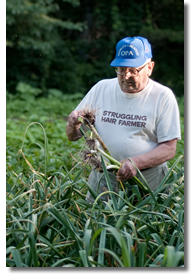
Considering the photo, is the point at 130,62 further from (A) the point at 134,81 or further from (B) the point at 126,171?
(B) the point at 126,171

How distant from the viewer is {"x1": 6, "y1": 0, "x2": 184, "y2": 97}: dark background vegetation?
11.8m

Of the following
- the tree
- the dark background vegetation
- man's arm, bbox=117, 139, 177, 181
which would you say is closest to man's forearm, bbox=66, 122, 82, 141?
man's arm, bbox=117, 139, 177, 181

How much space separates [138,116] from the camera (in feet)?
7.43

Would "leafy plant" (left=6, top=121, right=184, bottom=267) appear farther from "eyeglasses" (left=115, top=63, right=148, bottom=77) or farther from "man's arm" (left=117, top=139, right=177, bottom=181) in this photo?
"eyeglasses" (left=115, top=63, right=148, bottom=77)

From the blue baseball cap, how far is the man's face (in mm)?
64

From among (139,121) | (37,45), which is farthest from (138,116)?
(37,45)

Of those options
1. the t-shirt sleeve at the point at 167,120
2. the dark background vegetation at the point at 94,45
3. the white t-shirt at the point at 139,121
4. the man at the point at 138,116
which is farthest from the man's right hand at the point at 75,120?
the dark background vegetation at the point at 94,45

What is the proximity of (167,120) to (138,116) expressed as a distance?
19cm

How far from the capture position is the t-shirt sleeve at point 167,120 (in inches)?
87.3

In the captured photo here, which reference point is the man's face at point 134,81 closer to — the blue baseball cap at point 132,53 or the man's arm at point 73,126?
the blue baseball cap at point 132,53

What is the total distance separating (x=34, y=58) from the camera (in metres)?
11.8
